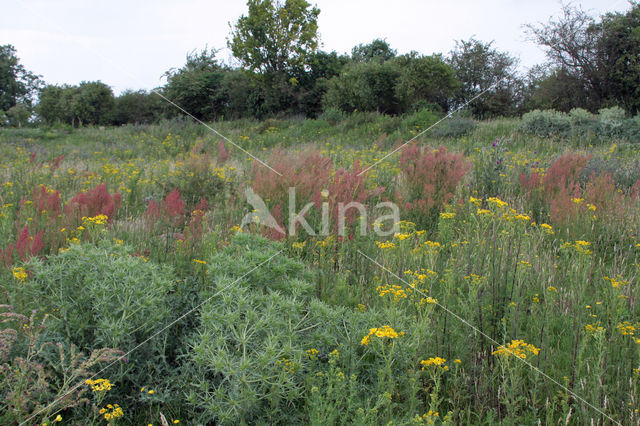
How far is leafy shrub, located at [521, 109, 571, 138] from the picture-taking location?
12.1m

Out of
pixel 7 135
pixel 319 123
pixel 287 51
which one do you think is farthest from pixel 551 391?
pixel 287 51

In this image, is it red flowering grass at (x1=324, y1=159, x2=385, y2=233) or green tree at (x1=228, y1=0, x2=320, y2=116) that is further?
green tree at (x1=228, y1=0, x2=320, y2=116)

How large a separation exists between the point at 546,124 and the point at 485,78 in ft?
40.5

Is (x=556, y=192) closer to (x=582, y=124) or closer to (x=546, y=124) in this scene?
(x=546, y=124)

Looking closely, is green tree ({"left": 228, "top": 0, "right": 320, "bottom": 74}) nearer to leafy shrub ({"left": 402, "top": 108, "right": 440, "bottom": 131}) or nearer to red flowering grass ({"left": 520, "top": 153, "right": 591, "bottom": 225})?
leafy shrub ({"left": 402, "top": 108, "right": 440, "bottom": 131})

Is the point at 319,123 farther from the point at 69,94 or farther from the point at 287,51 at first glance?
the point at 69,94

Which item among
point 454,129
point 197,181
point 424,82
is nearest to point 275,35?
point 424,82

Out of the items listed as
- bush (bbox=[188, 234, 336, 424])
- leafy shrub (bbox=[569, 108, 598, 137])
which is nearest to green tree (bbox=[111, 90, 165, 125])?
leafy shrub (bbox=[569, 108, 598, 137])

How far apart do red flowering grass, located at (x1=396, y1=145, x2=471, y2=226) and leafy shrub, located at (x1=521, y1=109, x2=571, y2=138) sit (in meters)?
8.35

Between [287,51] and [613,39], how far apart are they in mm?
16142

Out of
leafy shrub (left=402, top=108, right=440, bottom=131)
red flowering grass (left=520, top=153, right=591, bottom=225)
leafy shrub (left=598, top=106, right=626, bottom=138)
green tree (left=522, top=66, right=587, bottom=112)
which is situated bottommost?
red flowering grass (left=520, top=153, right=591, bottom=225)

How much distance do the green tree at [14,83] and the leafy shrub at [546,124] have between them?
40851 millimetres

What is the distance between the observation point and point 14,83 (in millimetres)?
39312

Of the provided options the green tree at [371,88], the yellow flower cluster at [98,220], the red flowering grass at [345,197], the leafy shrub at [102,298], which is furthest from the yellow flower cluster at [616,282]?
the green tree at [371,88]
